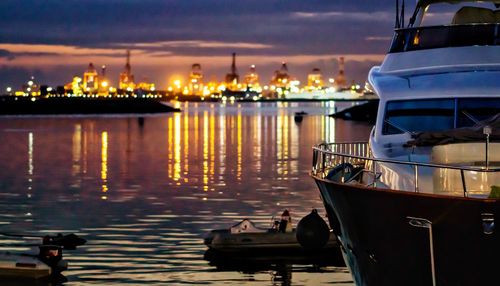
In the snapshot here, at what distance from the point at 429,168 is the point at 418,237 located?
1097 millimetres

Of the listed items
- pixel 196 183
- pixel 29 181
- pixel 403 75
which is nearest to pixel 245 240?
pixel 403 75

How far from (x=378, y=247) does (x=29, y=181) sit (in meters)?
34.9

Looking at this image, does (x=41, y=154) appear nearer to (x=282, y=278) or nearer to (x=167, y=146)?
(x=167, y=146)

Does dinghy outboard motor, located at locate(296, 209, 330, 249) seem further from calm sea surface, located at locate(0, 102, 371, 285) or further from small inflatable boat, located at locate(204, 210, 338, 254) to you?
small inflatable boat, located at locate(204, 210, 338, 254)

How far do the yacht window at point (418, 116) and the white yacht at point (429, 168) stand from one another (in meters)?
0.02

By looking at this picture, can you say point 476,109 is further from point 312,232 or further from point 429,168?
point 312,232

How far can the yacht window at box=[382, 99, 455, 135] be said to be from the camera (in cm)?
1623

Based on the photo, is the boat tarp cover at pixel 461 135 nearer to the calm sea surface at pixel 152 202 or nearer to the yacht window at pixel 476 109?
the yacht window at pixel 476 109

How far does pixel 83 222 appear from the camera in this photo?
31.2 metres

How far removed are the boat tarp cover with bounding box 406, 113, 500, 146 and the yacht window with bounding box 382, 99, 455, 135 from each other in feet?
3.77

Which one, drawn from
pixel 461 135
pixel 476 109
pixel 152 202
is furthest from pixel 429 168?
pixel 152 202

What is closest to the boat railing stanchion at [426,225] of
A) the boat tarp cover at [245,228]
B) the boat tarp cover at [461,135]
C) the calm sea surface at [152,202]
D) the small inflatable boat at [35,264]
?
the boat tarp cover at [461,135]

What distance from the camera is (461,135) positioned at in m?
14.2

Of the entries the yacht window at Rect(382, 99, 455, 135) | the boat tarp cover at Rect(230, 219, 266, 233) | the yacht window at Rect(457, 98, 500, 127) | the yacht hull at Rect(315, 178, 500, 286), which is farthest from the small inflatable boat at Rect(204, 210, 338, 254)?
the yacht hull at Rect(315, 178, 500, 286)
